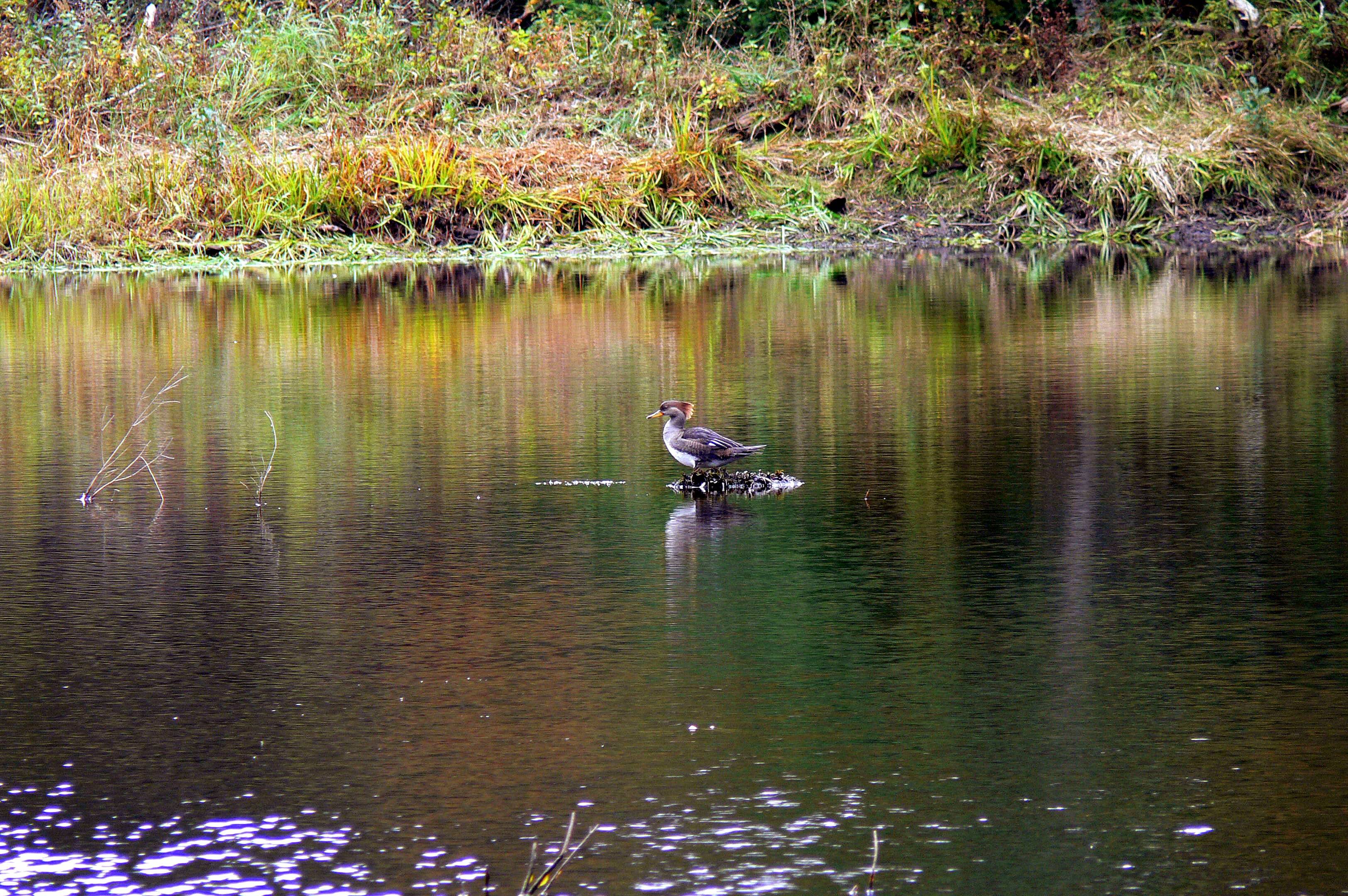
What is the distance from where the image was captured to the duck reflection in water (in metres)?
6.71

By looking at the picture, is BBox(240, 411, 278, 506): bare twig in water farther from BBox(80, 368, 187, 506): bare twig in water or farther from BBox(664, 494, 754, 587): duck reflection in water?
BBox(664, 494, 754, 587): duck reflection in water

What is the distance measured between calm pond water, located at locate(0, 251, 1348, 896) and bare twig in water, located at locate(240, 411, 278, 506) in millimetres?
75

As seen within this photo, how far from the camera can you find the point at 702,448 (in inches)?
328

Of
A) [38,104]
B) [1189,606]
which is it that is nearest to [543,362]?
[1189,606]

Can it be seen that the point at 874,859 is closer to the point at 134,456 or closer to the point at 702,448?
the point at 702,448

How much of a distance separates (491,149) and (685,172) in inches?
97.8

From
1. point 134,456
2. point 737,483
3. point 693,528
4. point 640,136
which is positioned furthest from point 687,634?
point 640,136

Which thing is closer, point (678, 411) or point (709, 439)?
point (709, 439)

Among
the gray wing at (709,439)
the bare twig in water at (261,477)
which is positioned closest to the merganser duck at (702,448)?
the gray wing at (709,439)

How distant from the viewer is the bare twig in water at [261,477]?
812cm

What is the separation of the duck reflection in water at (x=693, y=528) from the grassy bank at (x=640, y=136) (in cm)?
1513

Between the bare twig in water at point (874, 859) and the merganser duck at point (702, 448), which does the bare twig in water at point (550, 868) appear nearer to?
the bare twig in water at point (874, 859)

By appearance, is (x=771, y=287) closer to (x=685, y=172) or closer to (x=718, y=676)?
(x=685, y=172)

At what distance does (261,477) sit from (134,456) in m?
0.96
